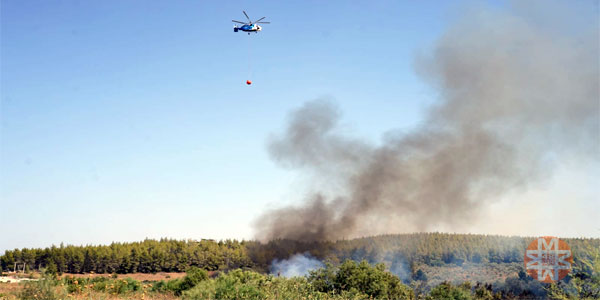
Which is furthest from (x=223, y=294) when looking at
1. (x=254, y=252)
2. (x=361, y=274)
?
(x=254, y=252)

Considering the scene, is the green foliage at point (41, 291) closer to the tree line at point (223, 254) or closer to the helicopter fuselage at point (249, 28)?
the helicopter fuselage at point (249, 28)

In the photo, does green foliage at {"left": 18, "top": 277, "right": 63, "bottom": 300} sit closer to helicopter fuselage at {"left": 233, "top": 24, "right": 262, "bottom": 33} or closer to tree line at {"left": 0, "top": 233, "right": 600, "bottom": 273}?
helicopter fuselage at {"left": 233, "top": 24, "right": 262, "bottom": 33}

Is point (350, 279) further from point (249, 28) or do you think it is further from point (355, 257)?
point (355, 257)

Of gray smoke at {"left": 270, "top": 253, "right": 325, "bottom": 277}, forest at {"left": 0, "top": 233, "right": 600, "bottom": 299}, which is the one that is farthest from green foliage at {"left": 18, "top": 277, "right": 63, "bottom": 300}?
gray smoke at {"left": 270, "top": 253, "right": 325, "bottom": 277}

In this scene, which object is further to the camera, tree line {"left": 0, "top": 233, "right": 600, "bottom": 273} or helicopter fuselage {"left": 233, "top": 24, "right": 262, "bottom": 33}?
tree line {"left": 0, "top": 233, "right": 600, "bottom": 273}

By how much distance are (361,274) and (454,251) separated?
330ft

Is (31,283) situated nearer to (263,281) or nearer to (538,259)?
(263,281)

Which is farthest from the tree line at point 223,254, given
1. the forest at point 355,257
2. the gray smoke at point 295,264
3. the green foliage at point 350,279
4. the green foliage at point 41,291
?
the green foliage at point 41,291

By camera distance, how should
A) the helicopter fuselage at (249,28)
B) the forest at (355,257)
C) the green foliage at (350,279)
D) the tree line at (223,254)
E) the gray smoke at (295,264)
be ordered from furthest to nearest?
the tree line at (223,254), the forest at (355,257), the gray smoke at (295,264), the helicopter fuselage at (249,28), the green foliage at (350,279)

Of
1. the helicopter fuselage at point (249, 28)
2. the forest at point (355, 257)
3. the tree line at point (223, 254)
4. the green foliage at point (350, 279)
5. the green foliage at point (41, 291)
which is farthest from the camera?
the tree line at point (223, 254)

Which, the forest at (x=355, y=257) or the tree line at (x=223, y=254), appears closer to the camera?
the forest at (x=355, y=257)

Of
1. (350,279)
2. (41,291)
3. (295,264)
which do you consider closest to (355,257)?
(295,264)

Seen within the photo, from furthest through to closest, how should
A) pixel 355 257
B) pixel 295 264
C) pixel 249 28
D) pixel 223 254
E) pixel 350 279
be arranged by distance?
pixel 223 254 → pixel 355 257 → pixel 295 264 → pixel 249 28 → pixel 350 279

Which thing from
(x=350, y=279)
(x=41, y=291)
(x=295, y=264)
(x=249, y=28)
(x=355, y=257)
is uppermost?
Answer: (x=249, y=28)
